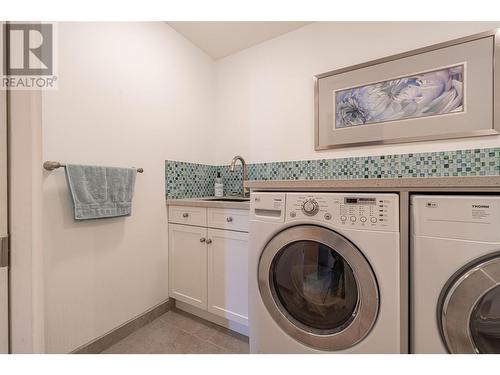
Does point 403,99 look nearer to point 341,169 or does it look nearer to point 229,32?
point 341,169

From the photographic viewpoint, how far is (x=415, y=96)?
4.49 ft

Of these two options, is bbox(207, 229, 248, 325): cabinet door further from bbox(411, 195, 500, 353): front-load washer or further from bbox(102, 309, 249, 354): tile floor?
bbox(411, 195, 500, 353): front-load washer

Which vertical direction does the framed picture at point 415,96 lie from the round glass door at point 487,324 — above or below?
above

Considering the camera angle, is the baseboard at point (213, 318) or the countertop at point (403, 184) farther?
the baseboard at point (213, 318)

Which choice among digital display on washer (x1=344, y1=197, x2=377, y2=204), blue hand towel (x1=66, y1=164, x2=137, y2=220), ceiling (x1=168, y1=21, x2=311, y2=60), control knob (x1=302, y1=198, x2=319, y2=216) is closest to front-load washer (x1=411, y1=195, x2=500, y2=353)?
digital display on washer (x1=344, y1=197, x2=377, y2=204)

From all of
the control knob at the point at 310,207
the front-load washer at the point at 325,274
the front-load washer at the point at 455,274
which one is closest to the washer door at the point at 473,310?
the front-load washer at the point at 455,274

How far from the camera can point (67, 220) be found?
113 centimetres

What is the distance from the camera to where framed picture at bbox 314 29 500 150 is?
3.96ft

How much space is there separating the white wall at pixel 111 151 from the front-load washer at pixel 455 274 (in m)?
1.48

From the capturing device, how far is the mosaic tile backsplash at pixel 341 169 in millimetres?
1250

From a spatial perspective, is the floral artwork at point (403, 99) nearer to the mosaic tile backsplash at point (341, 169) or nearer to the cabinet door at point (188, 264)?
the mosaic tile backsplash at point (341, 169)

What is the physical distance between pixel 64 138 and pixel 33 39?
481 millimetres

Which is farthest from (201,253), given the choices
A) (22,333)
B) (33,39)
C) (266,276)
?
(33,39)

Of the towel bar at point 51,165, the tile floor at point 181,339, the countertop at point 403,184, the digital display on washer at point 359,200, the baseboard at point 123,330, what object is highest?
the towel bar at point 51,165
